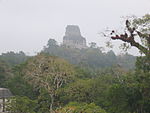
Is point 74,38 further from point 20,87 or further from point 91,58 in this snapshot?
point 20,87

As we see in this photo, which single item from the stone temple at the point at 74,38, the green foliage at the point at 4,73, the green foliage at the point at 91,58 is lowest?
the green foliage at the point at 4,73

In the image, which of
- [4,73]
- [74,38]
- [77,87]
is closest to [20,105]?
[77,87]

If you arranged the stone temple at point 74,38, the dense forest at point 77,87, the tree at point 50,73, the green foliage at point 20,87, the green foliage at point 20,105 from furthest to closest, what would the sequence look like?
the stone temple at point 74,38, the green foliage at point 20,87, the tree at point 50,73, the green foliage at point 20,105, the dense forest at point 77,87

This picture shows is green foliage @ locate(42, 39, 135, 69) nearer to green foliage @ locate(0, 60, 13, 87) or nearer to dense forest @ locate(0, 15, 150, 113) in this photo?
green foliage @ locate(0, 60, 13, 87)

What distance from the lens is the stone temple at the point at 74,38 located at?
270ft

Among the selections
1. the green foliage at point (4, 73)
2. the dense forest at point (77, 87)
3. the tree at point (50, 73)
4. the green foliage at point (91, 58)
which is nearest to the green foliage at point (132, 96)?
the dense forest at point (77, 87)

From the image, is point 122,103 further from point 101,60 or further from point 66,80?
point 101,60

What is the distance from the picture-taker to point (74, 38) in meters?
84.2

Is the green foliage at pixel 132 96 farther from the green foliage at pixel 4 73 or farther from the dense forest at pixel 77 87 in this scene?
the green foliage at pixel 4 73

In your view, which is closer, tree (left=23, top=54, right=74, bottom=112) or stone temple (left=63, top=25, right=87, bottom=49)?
tree (left=23, top=54, right=74, bottom=112)

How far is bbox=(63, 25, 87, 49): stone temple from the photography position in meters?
82.4

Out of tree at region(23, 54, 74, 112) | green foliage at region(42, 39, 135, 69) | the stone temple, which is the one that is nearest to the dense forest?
tree at region(23, 54, 74, 112)

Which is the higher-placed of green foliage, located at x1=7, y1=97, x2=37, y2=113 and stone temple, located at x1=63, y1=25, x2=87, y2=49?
stone temple, located at x1=63, y1=25, x2=87, y2=49

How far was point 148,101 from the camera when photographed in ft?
41.3
